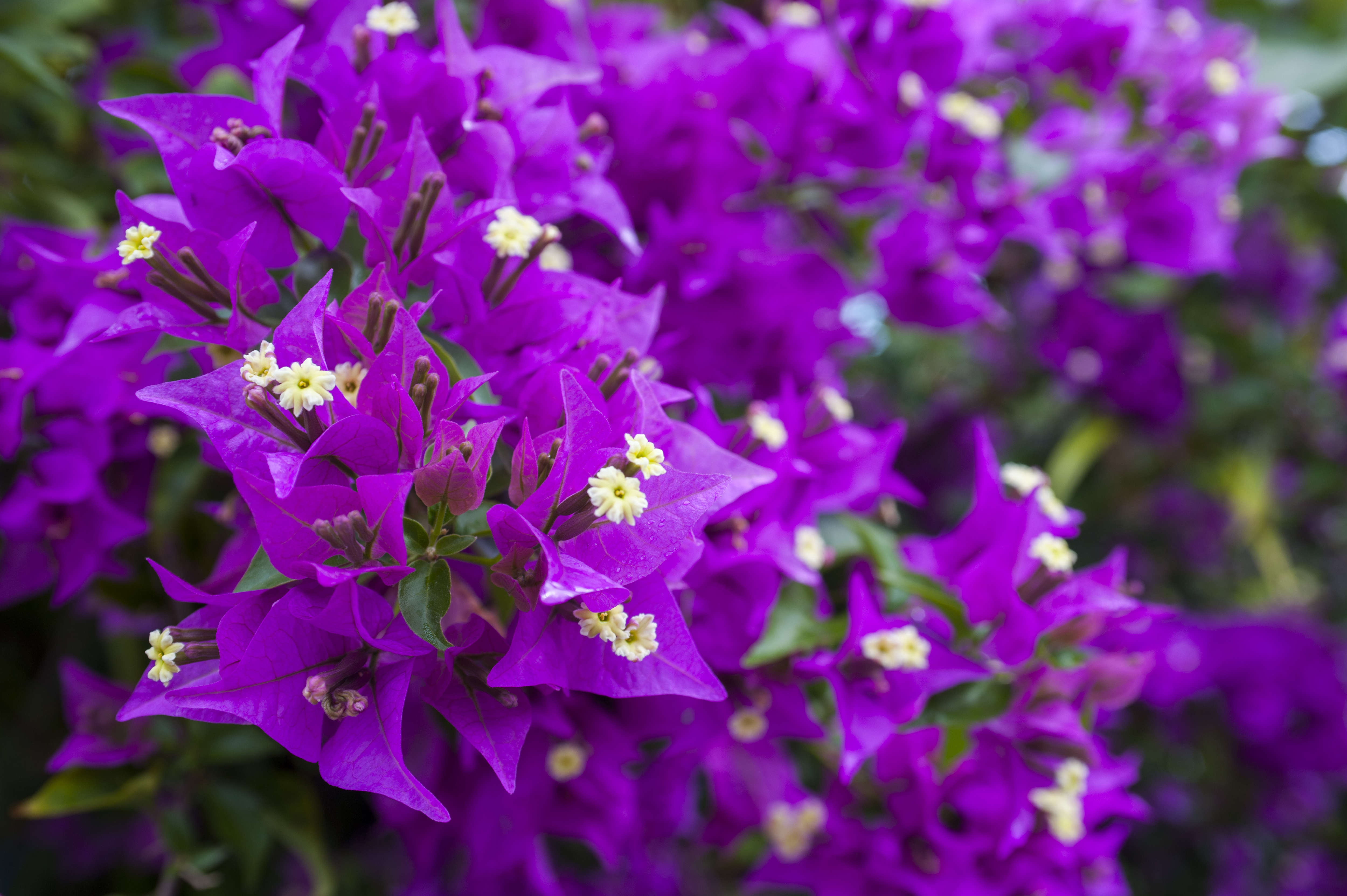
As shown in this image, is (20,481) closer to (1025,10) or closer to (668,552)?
(668,552)

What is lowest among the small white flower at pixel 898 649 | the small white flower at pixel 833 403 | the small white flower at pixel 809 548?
the small white flower at pixel 898 649

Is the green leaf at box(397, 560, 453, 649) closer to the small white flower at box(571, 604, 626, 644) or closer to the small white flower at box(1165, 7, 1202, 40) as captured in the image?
the small white flower at box(571, 604, 626, 644)

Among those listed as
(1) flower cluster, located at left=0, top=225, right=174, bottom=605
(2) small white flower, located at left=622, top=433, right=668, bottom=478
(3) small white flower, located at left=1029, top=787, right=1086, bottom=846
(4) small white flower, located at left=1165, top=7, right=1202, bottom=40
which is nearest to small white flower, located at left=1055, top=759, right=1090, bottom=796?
(3) small white flower, located at left=1029, top=787, right=1086, bottom=846

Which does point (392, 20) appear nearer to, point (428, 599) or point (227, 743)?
point (428, 599)

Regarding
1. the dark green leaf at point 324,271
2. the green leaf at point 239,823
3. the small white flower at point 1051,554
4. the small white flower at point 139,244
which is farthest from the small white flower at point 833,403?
the green leaf at point 239,823

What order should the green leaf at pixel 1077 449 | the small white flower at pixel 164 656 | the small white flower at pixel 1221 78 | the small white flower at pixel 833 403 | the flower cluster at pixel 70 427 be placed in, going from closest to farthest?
the small white flower at pixel 164 656, the flower cluster at pixel 70 427, the small white flower at pixel 833 403, the small white flower at pixel 1221 78, the green leaf at pixel 1077 449

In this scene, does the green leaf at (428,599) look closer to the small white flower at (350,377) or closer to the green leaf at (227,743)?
the small white flower at (350,377)
